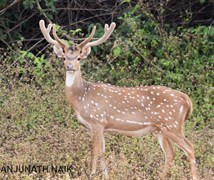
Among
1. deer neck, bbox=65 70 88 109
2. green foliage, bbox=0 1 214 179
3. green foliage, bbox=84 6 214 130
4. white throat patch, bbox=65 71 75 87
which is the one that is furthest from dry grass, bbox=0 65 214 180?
green foliage, bbox=84 6 214 130

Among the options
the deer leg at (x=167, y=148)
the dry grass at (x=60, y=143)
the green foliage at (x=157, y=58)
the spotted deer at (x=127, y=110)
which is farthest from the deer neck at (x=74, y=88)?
the green foliage at (x=157, y=58)

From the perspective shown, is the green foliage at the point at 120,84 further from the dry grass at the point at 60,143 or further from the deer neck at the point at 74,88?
the deer neck at the point at 74,88

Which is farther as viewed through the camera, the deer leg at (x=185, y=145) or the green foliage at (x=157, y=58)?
the green foliage at (x=157, y=58)

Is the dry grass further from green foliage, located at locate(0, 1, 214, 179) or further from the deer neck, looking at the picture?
the deer neck

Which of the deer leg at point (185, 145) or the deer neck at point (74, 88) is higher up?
the deer neck at point (74, 88)

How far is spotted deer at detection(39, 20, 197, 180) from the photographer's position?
8930 millimetres

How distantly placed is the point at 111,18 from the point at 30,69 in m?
2.01

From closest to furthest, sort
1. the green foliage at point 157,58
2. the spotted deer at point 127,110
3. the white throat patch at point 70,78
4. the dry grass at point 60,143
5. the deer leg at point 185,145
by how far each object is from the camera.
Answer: the dry grass at point 60,143 → the deer leg at point 185,145 → the spotted deer at point 127,110 → the white throat patch at point 70,78 → the green foliage at point 157,58

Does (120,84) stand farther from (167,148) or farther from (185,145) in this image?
(185,145)

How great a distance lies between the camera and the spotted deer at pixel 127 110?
8.93 meters

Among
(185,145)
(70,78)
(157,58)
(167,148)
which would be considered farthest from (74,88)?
(157,58)

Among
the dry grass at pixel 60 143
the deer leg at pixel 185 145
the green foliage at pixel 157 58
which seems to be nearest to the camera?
the dry grass at pixel 60 143

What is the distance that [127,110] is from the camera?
9070 millimetres

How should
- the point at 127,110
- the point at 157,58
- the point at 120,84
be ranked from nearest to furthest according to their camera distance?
the point at 127,110 < the point at 120,84 < the point at 157,58
